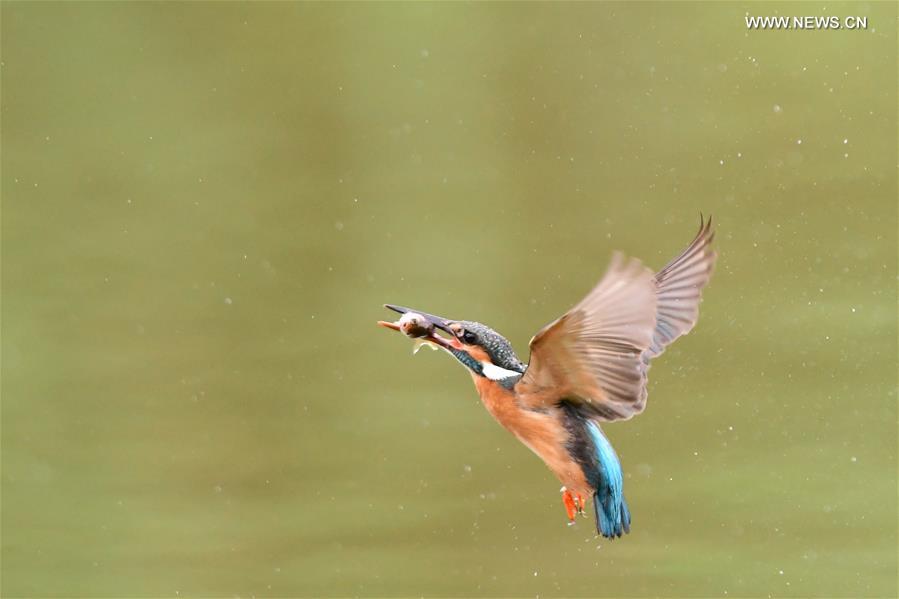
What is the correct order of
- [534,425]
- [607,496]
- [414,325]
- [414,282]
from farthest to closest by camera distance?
[414,282], [607,496], [534,425], [414,325]

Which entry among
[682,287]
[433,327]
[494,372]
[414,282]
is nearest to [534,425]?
[494,372]

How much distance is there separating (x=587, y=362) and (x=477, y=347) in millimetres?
139

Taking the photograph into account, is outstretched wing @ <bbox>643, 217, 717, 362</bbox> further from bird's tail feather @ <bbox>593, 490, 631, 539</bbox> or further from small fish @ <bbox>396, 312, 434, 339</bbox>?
small fish @ <bbox>396, 312, 434, 339</bbox>

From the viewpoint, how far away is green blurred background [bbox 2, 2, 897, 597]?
2479 mm

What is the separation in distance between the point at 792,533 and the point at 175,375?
1.34m

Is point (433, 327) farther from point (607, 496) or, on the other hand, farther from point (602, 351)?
point (607, 496)

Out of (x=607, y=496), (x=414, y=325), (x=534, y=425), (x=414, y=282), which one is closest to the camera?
(x=414, y=325)

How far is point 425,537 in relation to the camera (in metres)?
2.54

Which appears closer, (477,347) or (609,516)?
(477,347)

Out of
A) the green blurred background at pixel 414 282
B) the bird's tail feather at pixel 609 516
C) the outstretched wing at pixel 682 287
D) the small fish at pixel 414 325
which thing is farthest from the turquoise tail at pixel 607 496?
the green blurred background at pixel 414 282

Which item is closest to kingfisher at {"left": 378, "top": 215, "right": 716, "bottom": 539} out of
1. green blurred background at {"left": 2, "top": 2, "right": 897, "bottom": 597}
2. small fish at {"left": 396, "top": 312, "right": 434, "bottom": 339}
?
small fish at {"left": 396, "top": 312, "right": 434, "bottom": 339}

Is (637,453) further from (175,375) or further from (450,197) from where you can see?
(175,375)

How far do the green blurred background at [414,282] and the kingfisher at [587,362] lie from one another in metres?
0.82

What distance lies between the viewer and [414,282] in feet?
8.49
